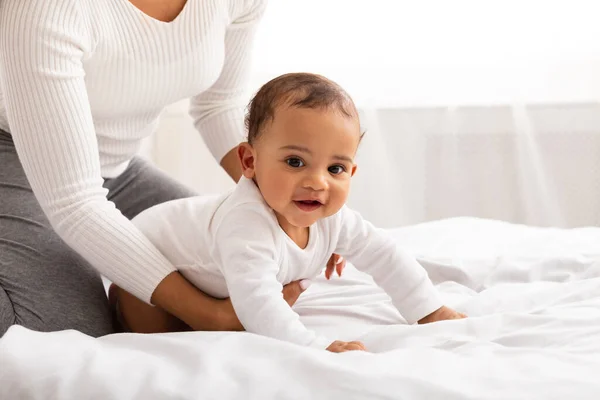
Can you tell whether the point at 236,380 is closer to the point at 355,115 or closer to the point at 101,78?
the point at 355,115

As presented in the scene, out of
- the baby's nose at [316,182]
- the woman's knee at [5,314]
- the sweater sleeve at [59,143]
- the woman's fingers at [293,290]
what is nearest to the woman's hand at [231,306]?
the woman's fingers at [293,290]

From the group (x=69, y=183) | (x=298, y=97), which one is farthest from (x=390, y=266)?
(x=69, y=183)

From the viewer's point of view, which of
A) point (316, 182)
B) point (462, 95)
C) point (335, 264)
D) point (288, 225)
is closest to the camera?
point (316, 182)

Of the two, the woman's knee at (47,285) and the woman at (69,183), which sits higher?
the woman at (69,183)

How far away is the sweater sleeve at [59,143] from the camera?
1267mm

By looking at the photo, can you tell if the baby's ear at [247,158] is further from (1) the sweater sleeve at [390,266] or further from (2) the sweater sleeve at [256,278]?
(1) the sweater sleeve at [390,266]

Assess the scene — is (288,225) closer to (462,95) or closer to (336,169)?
(336,169)

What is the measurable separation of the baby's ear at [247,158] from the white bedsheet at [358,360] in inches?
10.5

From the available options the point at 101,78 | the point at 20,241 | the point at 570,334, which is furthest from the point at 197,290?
the point at 570,334

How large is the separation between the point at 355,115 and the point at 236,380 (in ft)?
1.45

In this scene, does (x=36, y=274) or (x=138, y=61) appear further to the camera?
(x=138, y=61)

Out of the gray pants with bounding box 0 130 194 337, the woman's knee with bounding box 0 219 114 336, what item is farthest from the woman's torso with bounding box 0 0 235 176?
the woman's knee with bounding box 0 219 114 336

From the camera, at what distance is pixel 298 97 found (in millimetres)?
1168

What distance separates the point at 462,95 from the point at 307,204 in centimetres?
162
